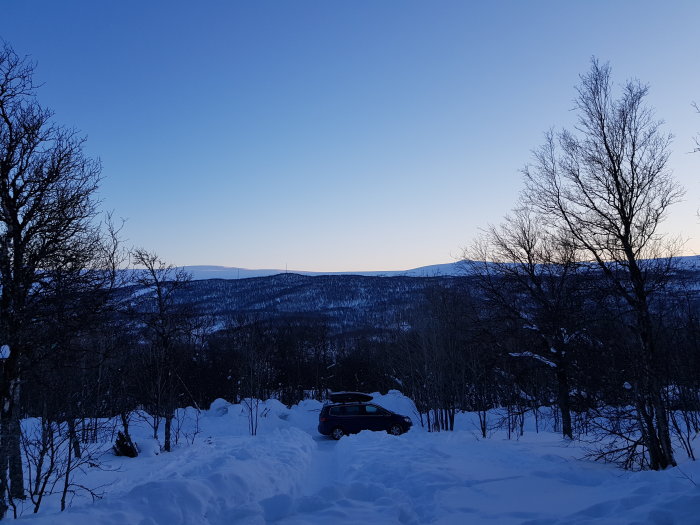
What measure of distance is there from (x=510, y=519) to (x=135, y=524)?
4824 mm

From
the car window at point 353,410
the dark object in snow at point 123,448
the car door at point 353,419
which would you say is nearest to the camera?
the dark object in snow at point 123,448

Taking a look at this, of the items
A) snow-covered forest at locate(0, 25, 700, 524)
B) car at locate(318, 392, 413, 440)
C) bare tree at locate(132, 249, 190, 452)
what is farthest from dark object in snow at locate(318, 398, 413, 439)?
bare tree at locate(132, 249, 190, 452)

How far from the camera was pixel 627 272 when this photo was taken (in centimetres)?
935

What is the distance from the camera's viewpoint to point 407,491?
25.9ft

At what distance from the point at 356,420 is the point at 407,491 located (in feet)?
44.1

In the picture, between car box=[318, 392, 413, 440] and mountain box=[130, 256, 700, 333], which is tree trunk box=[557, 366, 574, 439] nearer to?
car box=[318, 392, 413, 440]

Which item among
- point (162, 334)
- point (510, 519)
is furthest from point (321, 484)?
point (162, 334)

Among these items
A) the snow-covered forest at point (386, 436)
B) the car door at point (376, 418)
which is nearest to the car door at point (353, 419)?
the car door at point (376, 418)

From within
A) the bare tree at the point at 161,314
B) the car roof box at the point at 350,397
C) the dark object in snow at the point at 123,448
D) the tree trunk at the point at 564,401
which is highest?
the bare tree at the point at 161,314

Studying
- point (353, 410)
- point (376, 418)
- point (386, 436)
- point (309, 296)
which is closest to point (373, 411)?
point (376, 418)

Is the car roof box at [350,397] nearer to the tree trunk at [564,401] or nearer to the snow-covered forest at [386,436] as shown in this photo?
the snow-covered forest at [386,436]

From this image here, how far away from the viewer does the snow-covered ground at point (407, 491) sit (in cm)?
552

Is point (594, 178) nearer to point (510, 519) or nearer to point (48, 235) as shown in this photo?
point (510, 519)

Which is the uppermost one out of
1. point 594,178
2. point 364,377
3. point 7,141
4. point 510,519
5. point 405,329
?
point 7,141
